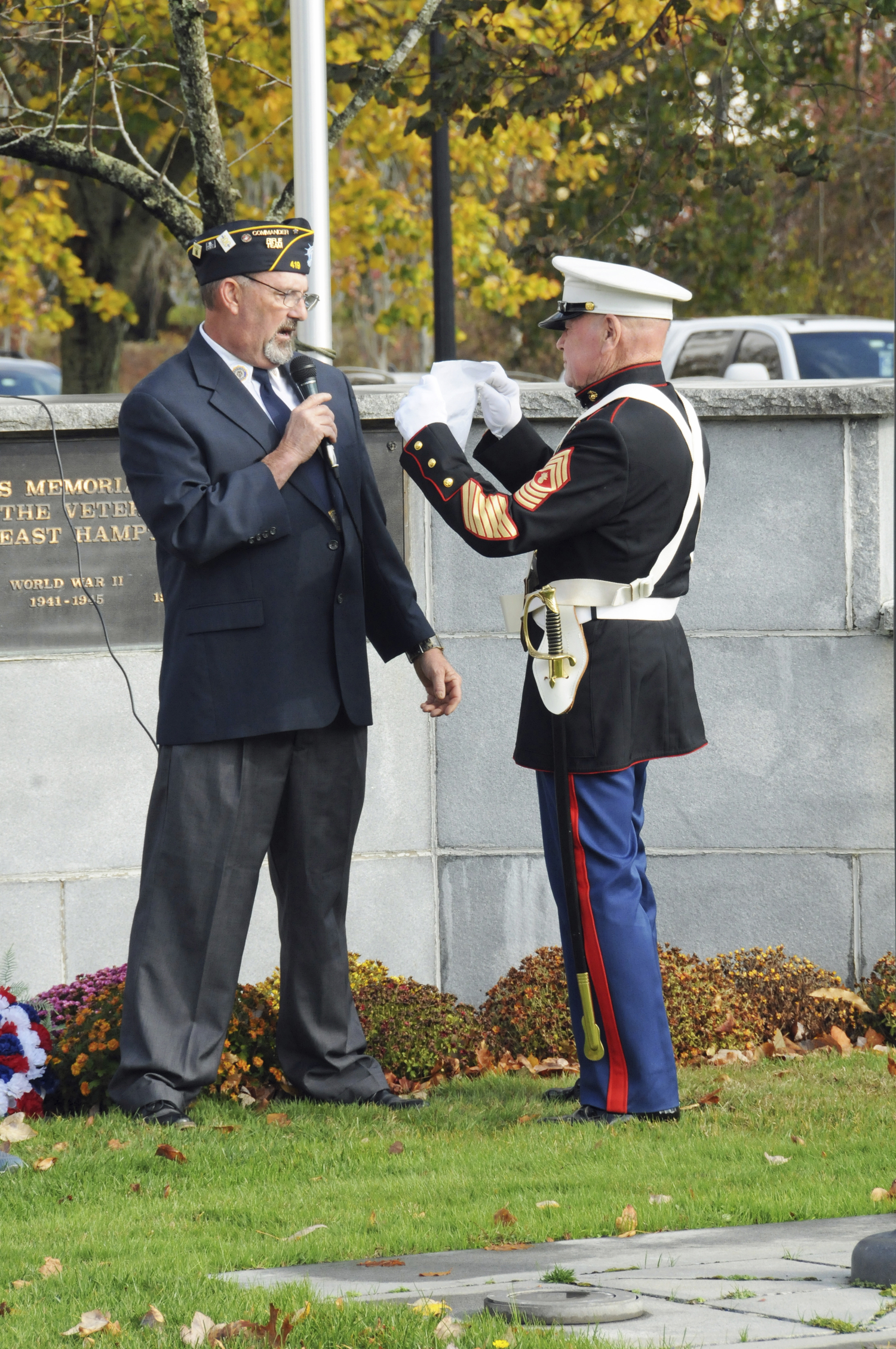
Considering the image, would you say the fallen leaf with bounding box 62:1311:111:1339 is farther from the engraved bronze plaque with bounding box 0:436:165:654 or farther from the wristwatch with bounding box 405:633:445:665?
the engraved bronze plaque with bounding box 0:436:165:654

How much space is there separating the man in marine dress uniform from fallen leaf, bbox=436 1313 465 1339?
1.85 metres

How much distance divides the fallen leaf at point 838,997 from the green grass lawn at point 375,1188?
0.91m

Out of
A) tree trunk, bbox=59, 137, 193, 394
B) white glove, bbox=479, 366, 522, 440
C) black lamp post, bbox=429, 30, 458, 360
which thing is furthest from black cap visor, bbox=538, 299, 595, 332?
tree trunk, bbox=59, 137, 193, 394

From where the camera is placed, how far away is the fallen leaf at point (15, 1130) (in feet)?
16.4

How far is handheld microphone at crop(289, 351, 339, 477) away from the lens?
5043mm

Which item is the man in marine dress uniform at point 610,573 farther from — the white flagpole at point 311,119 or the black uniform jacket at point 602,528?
the white flagpole at point 311,119

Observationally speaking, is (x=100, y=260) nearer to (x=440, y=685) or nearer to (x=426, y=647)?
(x=426, y=647)

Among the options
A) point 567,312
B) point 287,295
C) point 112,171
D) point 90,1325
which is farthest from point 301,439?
point 112,171

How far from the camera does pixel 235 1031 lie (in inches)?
219

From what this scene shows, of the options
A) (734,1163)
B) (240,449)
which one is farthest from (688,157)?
(734,1163)

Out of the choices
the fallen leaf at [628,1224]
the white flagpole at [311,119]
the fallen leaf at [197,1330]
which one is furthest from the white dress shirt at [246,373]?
the fallen leaf at [197,1330]

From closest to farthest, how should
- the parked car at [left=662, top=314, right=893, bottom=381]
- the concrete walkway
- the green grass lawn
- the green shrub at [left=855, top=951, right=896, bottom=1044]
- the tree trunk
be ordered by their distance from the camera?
the concrete walkway, the green grass lawn, the green shrub at [left=855, top=951, right=896, bottom=1044], the parked car at [left=662, top=314, right=893, bottom=381], the tree trunk

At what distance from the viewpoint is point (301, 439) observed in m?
4.88

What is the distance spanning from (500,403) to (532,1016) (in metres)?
2.16
